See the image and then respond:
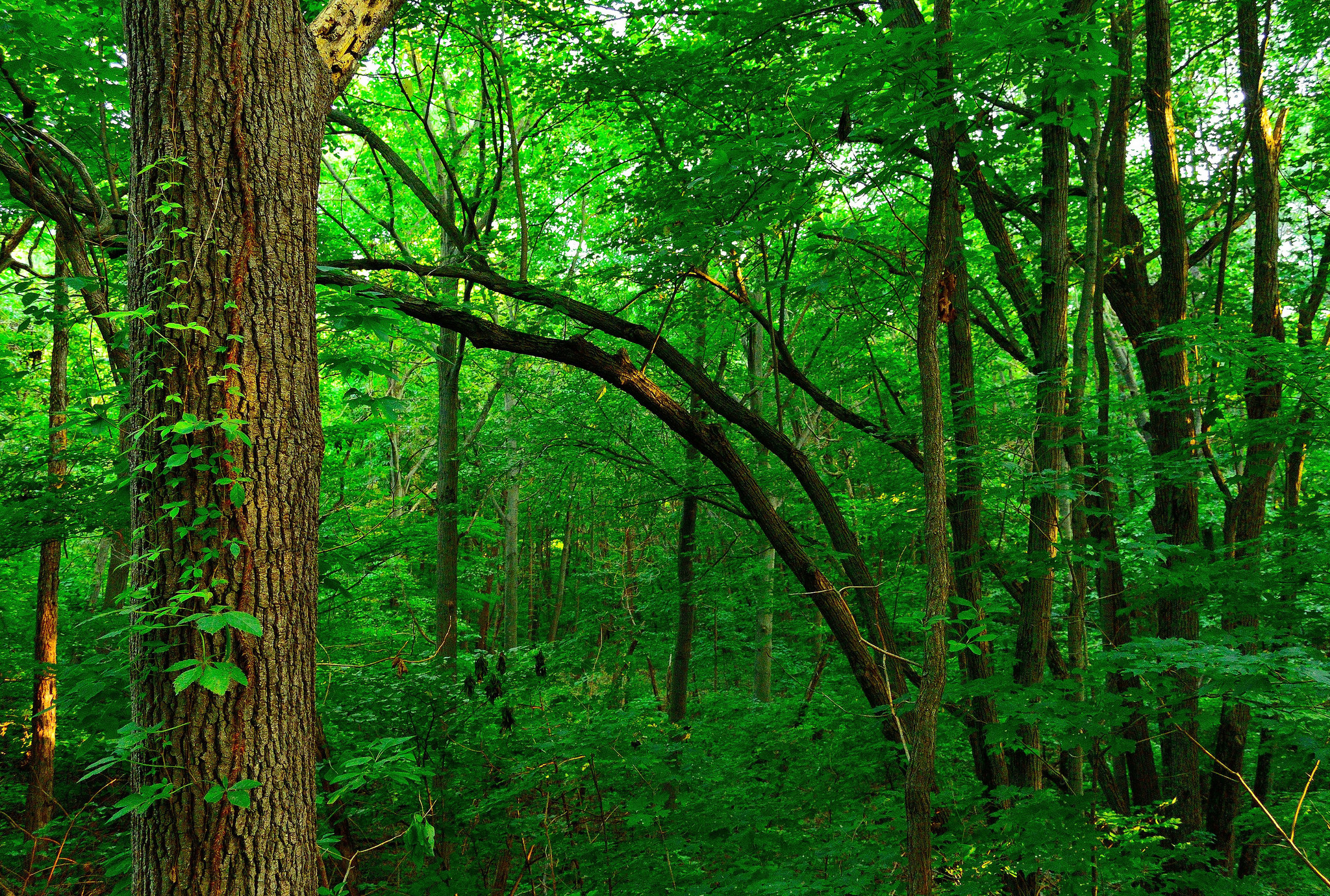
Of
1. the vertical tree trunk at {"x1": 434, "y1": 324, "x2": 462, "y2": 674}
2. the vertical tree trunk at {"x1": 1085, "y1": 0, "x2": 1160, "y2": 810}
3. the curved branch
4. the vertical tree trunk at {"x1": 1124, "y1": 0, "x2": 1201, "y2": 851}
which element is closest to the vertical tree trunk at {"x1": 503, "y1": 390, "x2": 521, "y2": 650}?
the vertical tree trunk at {"x1": 434, "y1": 324, "x2": 462, "y2": 674}

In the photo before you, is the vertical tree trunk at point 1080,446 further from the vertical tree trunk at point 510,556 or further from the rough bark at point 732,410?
the vertical tree trunk at point 510,556

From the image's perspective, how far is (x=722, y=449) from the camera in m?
4.84

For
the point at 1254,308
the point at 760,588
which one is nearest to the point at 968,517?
the point at 1254,308

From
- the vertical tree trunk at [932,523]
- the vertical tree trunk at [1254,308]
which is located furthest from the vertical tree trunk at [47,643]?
the vertical tree trunk at [1254,308]

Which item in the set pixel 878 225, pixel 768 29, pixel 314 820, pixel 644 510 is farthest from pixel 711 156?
pixel 644 510

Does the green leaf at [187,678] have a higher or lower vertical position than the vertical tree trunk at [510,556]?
higher

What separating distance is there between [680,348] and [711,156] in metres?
5.91

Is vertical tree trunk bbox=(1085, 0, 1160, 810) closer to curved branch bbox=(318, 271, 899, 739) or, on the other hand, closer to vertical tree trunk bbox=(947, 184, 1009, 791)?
vertical tree trunk bbox=(947, 184, 1009, 791)

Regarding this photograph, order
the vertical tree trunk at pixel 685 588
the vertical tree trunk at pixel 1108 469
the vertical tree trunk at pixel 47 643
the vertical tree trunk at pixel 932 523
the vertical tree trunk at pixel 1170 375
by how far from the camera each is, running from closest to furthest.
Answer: the vertical tree trunk at pixel 932 523, the vertical tree trunk at pixel 1108 469, the vertical tree trunk at pixel 1170 375, the vertical tree trunk at pixel 47 643, the vertical tree trunk at pixel 685 588

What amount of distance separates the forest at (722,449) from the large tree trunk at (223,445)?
0.04 feet

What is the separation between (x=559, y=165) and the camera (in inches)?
336

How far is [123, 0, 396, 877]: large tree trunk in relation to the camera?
6.02 ft

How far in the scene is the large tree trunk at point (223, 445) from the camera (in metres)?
1.83

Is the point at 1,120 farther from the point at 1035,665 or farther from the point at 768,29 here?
the point at 1035,665
